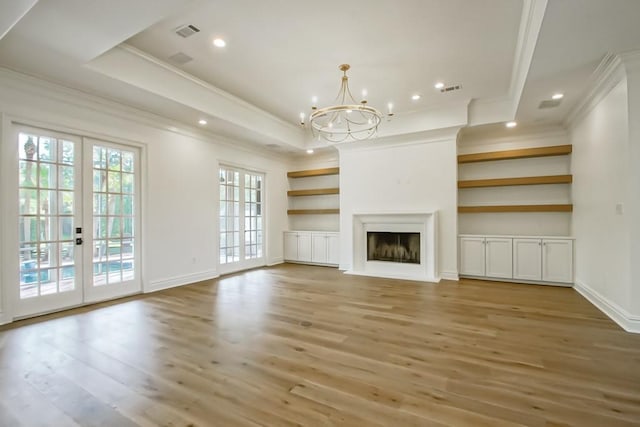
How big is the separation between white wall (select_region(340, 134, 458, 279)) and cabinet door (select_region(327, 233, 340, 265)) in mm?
279

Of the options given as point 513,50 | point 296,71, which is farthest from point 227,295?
point 513,50

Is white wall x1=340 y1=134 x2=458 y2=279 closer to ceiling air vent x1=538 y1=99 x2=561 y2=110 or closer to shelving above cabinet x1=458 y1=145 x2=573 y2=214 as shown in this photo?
shelving above cabinet x1=458 y1=145 x2=573 y2=214

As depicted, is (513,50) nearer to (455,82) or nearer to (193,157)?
(455,82)

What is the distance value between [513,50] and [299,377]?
4.38m

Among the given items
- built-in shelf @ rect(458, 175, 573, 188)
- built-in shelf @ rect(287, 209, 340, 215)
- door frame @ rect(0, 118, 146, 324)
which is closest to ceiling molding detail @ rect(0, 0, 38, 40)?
door frame @ rect(0, 118, 146, 324)

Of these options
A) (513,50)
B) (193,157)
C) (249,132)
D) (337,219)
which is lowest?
(337,219)

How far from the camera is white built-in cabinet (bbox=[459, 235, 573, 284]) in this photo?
5248mm

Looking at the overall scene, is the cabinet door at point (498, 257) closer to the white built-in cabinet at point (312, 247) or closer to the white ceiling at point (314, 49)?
the white ceiling at point (314, 49)

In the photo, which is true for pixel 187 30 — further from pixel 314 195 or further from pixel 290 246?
pixel 290 246

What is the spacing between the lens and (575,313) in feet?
12.5

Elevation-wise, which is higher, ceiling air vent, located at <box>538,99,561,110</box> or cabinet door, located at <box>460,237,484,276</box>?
ceiling air vent, located at <box>538,99,561,110</box>

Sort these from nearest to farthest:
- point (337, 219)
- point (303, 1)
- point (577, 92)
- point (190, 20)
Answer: point (303, 1) → point (190, 20) → point (577, 92) → point (337, 219)

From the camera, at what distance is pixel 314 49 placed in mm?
3760

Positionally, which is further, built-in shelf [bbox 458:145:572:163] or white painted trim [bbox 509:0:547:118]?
built-in shelf [bbox 458:145:572:163]
